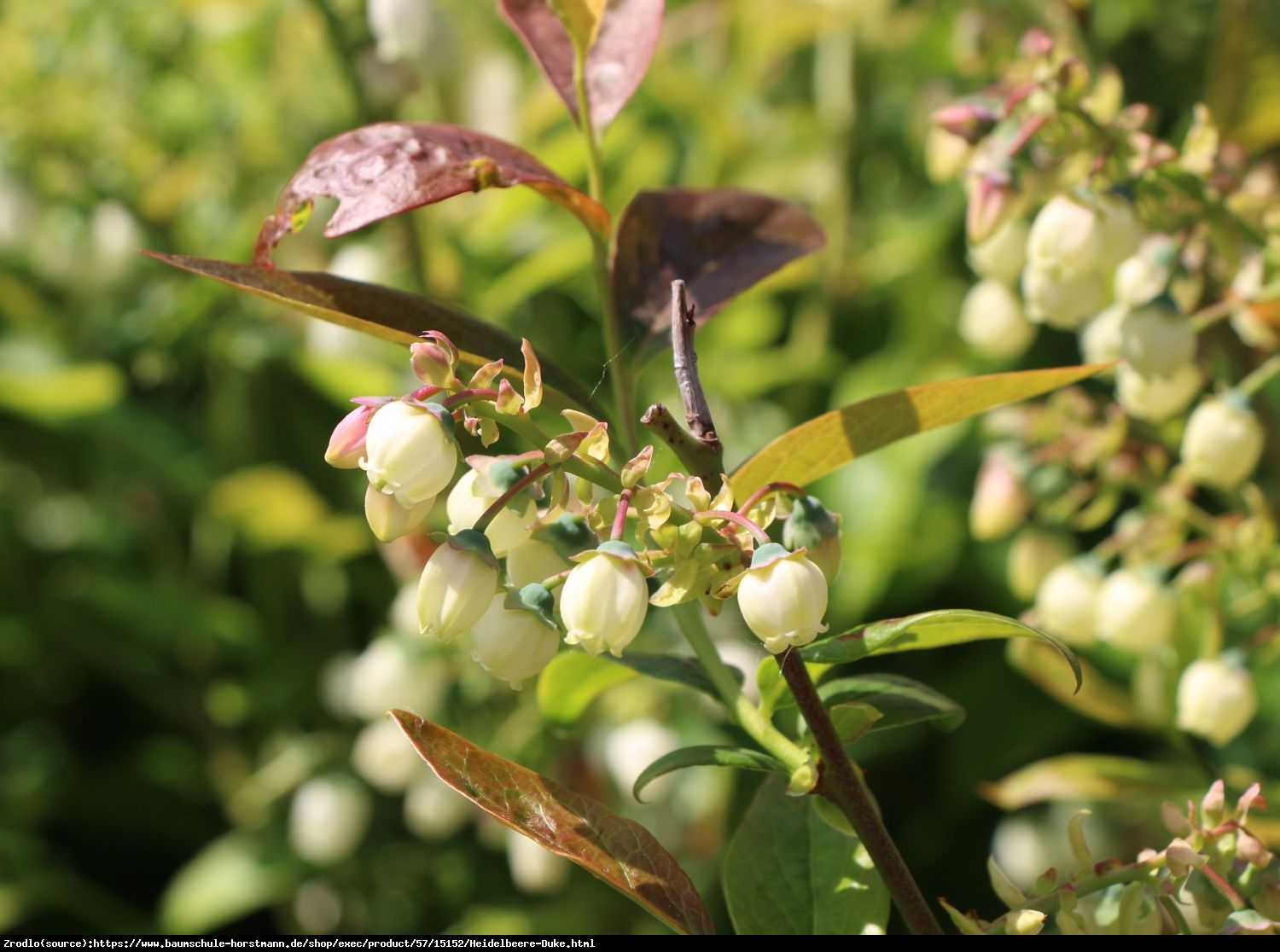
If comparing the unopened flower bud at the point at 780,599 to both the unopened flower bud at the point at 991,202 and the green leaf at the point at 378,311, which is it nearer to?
the green leaf at the point at 378,311

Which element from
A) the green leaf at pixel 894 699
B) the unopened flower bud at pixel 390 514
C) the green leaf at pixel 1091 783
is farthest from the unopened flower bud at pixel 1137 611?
the unopened flower bud at pixel 390 514

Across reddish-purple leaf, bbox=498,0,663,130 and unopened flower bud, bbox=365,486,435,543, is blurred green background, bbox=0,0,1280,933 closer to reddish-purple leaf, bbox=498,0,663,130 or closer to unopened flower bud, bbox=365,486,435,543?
reddish-purple leaf, bbox=498,0,663,130

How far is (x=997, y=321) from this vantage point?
1.08 m

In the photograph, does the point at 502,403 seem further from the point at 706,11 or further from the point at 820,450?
the point at 706,11

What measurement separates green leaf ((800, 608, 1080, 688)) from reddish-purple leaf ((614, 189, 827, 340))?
21cm

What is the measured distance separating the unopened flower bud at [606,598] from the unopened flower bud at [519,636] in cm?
4

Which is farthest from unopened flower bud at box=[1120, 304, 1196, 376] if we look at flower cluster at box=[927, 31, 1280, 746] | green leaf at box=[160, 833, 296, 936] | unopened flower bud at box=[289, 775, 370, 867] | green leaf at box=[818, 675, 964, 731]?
green leaf at box=[160, 833, 296, 936]

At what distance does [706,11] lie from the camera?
6.15 feet

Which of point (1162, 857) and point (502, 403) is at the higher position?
point (502, 403)

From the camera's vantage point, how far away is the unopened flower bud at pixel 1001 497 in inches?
43.1

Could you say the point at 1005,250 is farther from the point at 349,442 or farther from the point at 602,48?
the point at 349,442

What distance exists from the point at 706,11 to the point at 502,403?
1.48m

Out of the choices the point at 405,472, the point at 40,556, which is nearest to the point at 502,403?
the point at 405,472

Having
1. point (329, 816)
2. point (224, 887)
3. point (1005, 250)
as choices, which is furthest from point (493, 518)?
point (224, 887)
